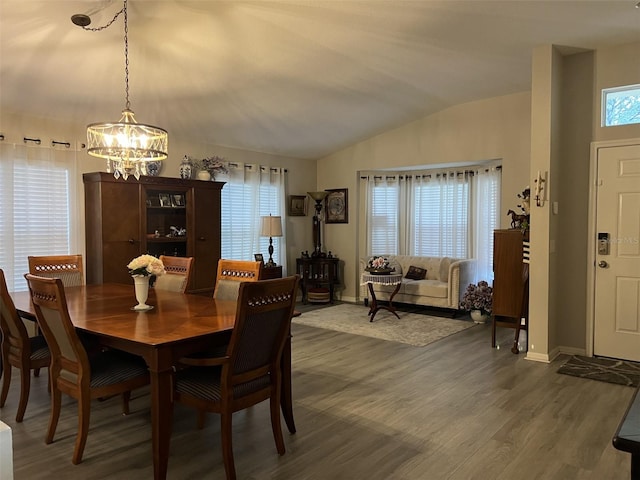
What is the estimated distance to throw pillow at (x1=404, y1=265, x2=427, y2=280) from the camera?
6.82m

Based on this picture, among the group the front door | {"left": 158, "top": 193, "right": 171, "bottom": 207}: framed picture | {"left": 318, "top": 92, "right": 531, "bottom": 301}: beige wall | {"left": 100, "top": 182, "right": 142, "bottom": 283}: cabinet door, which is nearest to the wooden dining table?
{"left": 100, "top": 182, "right": 142, "bottom": 283}: cabinet door

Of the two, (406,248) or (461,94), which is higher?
(461,94)

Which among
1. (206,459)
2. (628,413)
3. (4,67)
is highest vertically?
(4,67)

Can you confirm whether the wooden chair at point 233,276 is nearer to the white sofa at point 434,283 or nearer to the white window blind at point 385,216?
the white sofa at point 434,283

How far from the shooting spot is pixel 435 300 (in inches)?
251

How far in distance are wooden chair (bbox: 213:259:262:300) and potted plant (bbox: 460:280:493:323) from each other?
3348 mm


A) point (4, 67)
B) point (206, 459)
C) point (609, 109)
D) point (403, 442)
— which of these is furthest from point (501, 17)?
point (4, 67)

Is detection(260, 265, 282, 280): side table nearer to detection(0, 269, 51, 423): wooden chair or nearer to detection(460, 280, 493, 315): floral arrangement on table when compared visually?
detection(460, 280, 493, 315): floral arrangement on table

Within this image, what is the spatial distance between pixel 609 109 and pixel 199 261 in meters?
4.52

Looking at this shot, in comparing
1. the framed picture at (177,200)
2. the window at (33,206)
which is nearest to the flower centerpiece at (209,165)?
the framed picture at (177,200)

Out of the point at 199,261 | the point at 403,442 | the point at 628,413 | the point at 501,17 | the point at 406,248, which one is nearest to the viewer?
the point at 628,413

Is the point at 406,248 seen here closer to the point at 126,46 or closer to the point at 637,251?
the point at 637,251

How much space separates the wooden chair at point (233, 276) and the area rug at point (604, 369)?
2.72m

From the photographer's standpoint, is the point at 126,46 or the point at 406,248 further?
the point at 406,248
